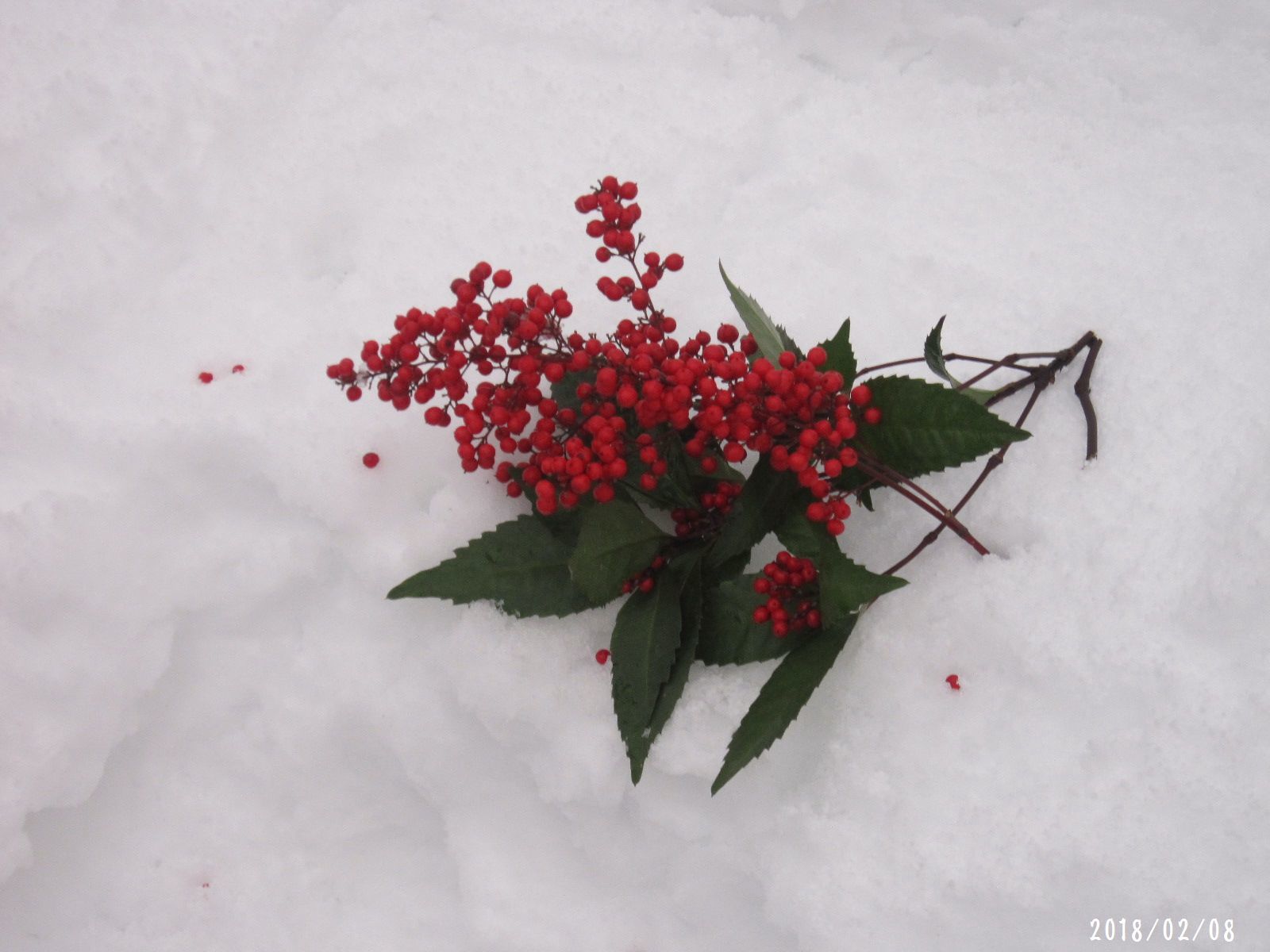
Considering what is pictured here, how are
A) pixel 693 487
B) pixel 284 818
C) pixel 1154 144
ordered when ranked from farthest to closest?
pixel 1154 144
pixel 284 818
pixel 693 487

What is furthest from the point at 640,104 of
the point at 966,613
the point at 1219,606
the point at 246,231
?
the point at 1219,606

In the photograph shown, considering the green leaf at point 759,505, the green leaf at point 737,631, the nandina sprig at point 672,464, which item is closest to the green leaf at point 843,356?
the nandina sprig at point 672,464

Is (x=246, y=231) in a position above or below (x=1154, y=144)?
below

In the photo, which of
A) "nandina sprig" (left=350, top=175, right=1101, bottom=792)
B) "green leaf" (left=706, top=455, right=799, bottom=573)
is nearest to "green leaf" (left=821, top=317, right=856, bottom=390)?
"nandina sprig" (left=350, top=175, right=1101, bottom=792)

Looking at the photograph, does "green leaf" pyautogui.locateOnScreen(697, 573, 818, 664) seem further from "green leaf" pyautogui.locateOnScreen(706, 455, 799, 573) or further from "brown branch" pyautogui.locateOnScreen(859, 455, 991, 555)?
"brown branch" pyautogui.locateOnScreen(859, 455, 991, 555)

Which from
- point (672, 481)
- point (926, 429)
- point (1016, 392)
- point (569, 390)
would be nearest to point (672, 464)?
point (672, 481)

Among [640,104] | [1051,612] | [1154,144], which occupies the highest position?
[1154,144]

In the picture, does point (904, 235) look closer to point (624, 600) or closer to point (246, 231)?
point (624, 600)
